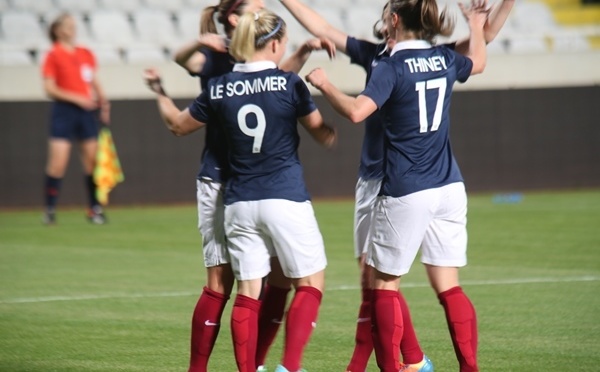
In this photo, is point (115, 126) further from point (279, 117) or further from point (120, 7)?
point (279, 117)

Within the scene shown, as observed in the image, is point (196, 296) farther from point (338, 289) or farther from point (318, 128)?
point (318, 128)

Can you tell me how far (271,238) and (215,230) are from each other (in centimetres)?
46

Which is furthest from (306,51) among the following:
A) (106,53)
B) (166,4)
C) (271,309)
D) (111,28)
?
(166,4)

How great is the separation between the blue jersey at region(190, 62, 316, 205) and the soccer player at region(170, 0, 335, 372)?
324 millimetres

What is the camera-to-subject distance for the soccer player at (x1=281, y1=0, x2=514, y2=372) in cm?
586

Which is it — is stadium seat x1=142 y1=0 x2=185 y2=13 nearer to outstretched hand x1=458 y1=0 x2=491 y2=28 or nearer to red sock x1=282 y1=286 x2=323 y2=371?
outstretched hand x1=458 y1=0 x2=491 y2=28

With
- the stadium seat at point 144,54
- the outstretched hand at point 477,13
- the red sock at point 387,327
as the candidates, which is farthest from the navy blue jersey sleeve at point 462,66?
the stadium seat at point 144,54

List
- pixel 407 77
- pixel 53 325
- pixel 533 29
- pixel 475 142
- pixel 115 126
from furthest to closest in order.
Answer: pixel 533 29
pixel 475 142
pixel 115 126
pixel 53 325
pixel 407 77

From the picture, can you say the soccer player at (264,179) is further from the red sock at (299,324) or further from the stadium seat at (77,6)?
the stadium seat at (77,6)

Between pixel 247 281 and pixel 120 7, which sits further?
pixel 120 7

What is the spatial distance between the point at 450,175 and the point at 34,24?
46.3 ft

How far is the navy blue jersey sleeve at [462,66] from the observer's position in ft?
18.1

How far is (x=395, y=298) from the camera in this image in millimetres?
5543

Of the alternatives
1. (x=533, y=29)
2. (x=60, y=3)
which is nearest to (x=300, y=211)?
(x=60, y=3)
